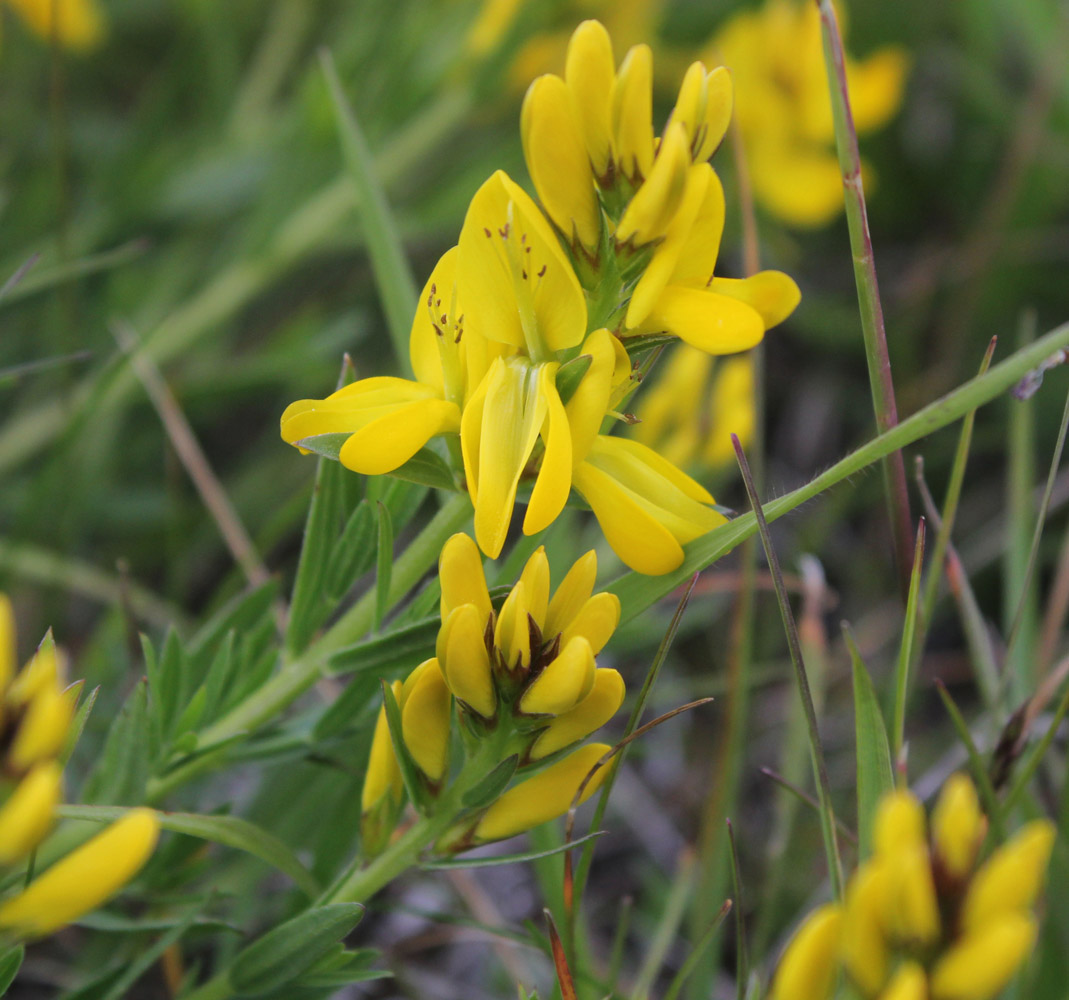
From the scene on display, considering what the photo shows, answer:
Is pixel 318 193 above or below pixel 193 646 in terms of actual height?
above

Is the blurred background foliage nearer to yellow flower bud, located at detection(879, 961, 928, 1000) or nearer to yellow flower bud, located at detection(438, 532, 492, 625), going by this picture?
yellow flower bud, located at detection(438, 532, 492, 625)

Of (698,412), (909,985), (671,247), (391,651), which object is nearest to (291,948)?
(391,651)

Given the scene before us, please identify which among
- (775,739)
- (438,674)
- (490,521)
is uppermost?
(490,521)

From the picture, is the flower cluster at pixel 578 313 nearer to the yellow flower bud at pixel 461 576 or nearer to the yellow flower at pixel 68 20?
the yellow flower bud at pixel 461 576

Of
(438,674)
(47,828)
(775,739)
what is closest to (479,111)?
(775,739)

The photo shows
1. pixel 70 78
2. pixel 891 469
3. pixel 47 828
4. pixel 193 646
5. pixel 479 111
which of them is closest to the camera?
pixel 47 828

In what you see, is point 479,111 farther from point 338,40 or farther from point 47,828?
point 47,828

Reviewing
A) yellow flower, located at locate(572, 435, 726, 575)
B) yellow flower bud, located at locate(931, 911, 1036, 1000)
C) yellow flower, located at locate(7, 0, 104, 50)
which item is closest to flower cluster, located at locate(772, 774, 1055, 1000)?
yellow flower bud, located at locate(931, 911, 1036, 1000)
